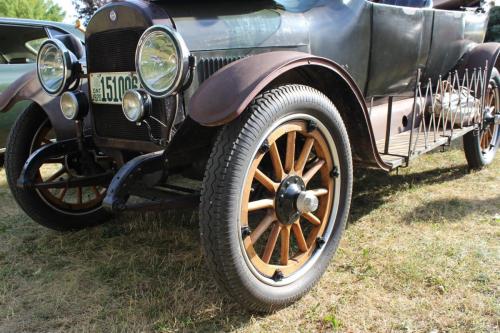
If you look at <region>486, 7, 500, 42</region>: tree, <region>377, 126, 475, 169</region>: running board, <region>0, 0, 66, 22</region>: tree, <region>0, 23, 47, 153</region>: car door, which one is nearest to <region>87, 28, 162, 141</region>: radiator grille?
<region>377, 126, 475, 169</region>: running board

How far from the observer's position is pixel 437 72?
12.4ft

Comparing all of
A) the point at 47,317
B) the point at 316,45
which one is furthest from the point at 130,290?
the point at 316,45

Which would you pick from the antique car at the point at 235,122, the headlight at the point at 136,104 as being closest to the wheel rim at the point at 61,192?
the antique car at the point at 235,122

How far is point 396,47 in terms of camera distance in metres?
3.19

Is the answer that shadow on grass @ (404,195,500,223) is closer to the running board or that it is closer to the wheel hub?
the running board

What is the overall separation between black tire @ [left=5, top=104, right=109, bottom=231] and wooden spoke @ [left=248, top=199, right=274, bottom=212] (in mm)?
1492

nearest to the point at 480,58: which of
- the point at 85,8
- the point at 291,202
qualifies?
the point at 291,202

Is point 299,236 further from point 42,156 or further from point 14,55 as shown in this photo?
point 14,55

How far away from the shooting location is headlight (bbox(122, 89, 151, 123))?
206 cm

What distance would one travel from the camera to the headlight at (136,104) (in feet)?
6.76

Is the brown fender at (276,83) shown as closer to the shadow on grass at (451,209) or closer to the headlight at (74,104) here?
the shadow on grass at (451,209)

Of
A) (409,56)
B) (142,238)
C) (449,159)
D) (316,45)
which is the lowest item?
(449,159)

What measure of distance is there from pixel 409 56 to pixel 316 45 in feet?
3.40

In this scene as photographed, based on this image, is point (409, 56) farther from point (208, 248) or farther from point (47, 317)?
point (47, 317)
